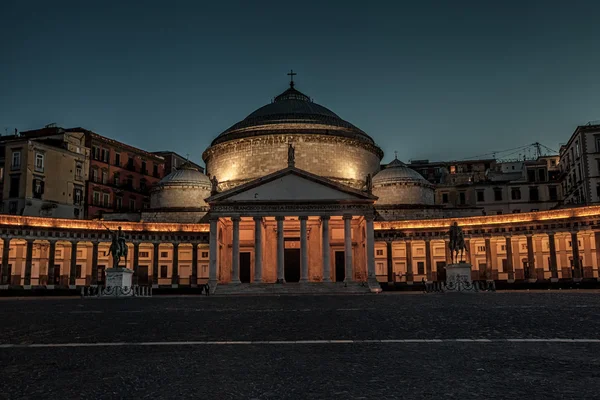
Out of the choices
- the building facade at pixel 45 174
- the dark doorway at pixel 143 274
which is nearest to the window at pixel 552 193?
the dark doorway at pixel 143 274

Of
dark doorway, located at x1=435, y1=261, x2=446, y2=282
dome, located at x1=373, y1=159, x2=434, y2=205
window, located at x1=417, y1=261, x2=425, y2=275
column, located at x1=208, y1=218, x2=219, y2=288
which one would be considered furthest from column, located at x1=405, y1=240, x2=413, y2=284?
column, located at x1=208, y1=218, x2=219, y2=288

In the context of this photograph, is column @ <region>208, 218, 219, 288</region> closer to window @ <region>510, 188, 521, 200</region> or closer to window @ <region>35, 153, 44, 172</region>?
window @ <region>35, 153, 44, 172</region>

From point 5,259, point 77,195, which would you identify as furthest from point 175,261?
point 5,259

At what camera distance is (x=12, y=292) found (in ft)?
179

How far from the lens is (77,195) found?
70.4 meters

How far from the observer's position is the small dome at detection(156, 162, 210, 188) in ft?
233

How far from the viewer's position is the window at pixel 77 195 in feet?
229

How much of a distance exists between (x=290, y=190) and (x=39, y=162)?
96.2 ft

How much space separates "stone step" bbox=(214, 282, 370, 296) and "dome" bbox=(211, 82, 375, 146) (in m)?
22.3

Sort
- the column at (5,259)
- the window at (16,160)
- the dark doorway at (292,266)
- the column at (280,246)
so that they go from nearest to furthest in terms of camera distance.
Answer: the column at (280,246) < the column at (5,259) < the dark doorway at (292,266) < the window at (16,160)

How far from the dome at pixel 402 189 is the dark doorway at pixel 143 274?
89.0 feet

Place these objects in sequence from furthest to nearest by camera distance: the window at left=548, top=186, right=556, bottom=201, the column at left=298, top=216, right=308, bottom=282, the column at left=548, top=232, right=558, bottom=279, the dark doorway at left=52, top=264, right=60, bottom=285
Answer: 1. the window at left=548, top=186, right=556, bottom=201
2. the dark doorway at left=52, top=264, right=60, bottom=285
3. the column at left=548, top=232, right=558, bottom=279
4. the column at left=298, top=216, right=308, bottom=282

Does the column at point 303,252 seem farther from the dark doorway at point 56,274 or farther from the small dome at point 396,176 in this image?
the dark doorway at point 56,274

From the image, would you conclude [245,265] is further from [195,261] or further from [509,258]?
[509,258]
